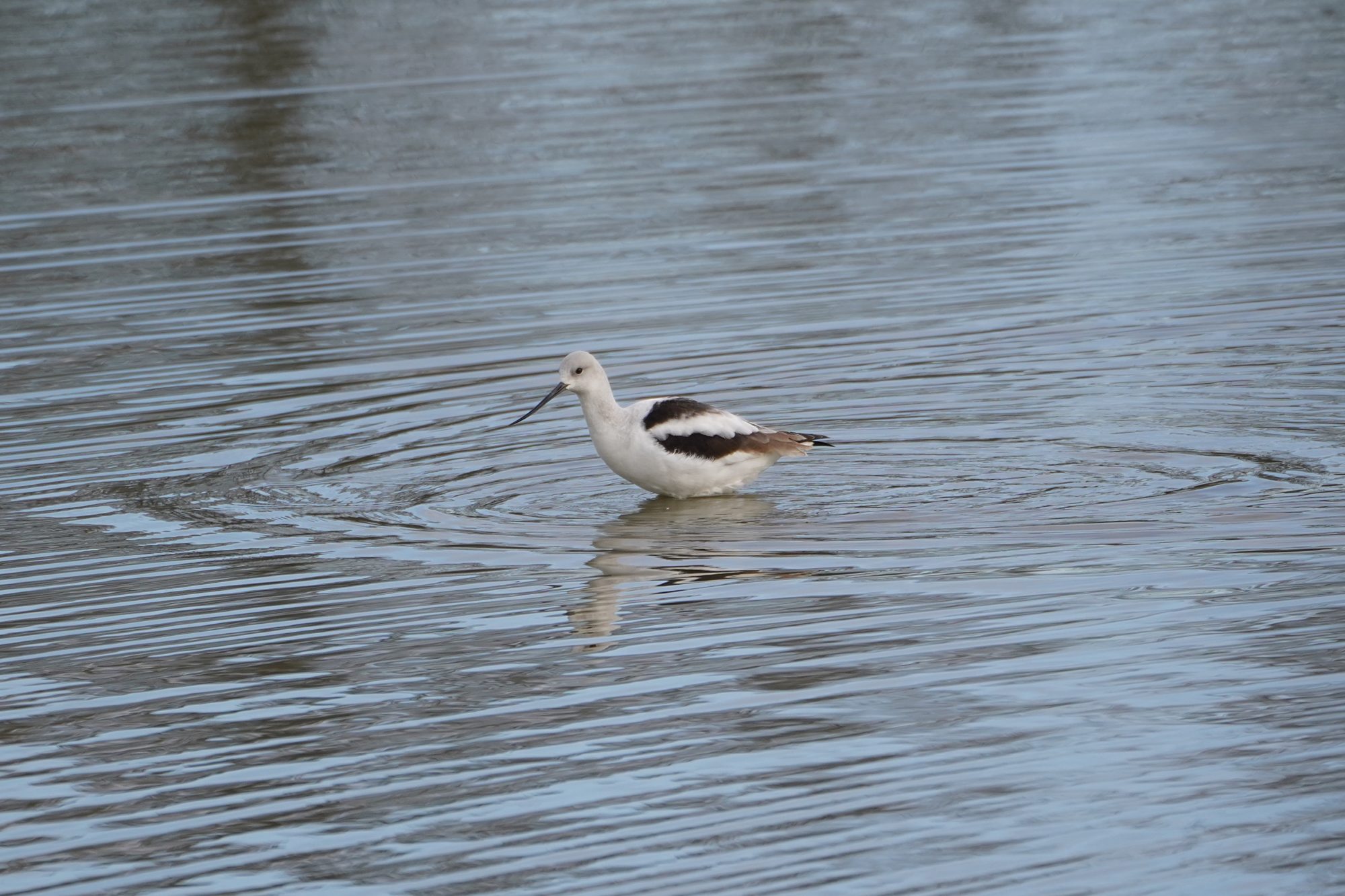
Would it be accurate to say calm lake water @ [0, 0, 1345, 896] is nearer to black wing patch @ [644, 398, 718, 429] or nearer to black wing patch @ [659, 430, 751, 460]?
black wing patch @ [659, 430, 751, 460]

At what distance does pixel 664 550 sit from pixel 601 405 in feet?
4.48

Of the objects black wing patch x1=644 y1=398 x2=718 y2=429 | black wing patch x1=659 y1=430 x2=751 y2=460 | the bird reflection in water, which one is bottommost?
the bird reflection in water

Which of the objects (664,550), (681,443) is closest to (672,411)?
(681,443)

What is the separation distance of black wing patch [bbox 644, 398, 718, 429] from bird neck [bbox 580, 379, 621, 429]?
243 millimetres

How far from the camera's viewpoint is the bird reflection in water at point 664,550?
9930 mm

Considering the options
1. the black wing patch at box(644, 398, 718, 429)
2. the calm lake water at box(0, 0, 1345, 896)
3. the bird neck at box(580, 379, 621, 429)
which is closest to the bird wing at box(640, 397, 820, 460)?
the black wing patch at box(644, 398, 718, 429)

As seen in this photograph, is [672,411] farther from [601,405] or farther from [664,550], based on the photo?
[664,550]

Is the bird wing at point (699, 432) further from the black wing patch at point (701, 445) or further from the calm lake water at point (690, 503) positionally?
the calm lake water at point (690, 503)

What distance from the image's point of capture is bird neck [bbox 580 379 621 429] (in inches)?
476

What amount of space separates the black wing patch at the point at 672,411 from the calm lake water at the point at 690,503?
1.65ft

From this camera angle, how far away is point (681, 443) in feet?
38.8

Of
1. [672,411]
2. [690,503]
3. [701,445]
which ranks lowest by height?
[690,503]

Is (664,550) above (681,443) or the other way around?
the other way around

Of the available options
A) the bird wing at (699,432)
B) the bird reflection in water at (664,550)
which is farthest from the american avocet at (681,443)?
the bird reflection in water at (664,550)
